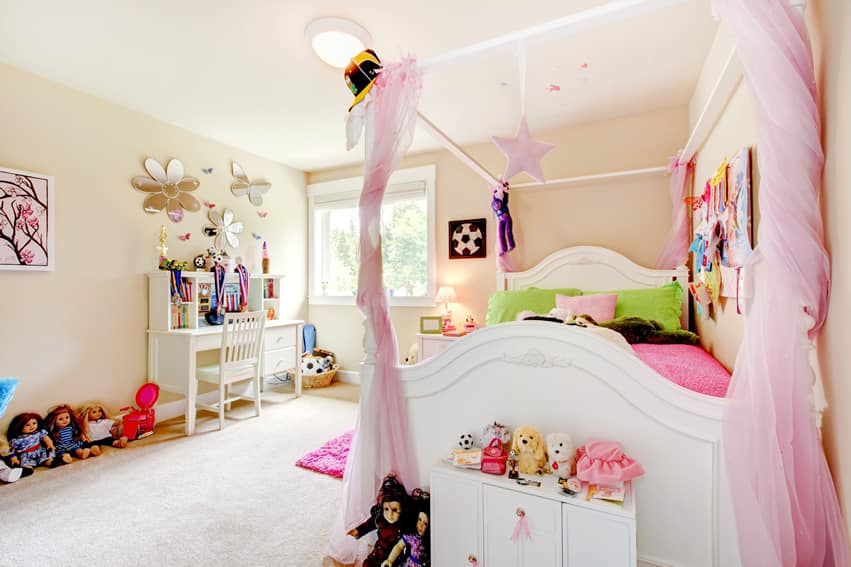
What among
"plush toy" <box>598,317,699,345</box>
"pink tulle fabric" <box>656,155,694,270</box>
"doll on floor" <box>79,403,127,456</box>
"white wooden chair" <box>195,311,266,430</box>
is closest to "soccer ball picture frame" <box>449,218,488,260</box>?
"pink tulle fabric" <box>656,155,694,270</box>

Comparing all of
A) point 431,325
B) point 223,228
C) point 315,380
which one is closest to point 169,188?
point 223,228

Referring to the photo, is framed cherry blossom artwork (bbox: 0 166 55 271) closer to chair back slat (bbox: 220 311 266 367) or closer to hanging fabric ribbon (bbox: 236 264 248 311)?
chair back slat (bbox: 220 311 266 367)

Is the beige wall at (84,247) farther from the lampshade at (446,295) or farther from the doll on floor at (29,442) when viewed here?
the lampshade at (446,295)

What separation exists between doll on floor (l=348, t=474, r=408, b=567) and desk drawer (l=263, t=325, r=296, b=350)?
259cm

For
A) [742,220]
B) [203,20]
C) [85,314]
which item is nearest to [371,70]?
[203,20]

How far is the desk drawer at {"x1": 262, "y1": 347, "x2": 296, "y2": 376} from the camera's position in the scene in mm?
3842

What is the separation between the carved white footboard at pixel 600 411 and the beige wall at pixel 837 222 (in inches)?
9.7

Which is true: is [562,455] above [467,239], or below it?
below

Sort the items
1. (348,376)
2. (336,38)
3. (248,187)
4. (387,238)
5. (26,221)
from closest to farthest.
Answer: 1. (336,38)
2. (26,221)
3. (248,187)
4. (387,238)
5. (348,376)

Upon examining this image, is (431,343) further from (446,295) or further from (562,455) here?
(562,455)

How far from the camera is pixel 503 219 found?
11.5 ft

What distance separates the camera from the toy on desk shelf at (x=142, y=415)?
9.88ft

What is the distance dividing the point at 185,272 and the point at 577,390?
3358 mm

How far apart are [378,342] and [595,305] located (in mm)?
1732
